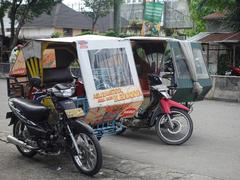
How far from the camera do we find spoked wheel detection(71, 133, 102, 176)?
5.72 metres

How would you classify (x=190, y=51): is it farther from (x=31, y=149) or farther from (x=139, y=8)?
(x=139, y=8)

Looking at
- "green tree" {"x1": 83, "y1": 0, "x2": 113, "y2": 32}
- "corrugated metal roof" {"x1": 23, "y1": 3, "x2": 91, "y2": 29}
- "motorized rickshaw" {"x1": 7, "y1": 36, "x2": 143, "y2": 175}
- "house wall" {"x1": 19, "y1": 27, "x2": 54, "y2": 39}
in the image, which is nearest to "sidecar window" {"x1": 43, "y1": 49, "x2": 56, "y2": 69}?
"motorized rickshaw" {"x1": 7, "y1": 36, "x2": 143, "y2": 175}

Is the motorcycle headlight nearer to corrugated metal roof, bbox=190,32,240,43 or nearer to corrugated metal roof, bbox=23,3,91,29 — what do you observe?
corrugated metal roof, bbox=190,32,240,43

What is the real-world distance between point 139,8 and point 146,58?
35.3m

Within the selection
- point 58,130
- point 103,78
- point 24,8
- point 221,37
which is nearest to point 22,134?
point 58,130

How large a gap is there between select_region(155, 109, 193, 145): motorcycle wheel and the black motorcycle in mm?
2097

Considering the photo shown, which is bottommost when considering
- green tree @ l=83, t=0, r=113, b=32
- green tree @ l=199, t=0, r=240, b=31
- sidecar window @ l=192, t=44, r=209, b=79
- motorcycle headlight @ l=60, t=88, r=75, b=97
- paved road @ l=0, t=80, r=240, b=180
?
paved road @ l=0, t=80, r=240, b=180

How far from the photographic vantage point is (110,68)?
6.40 meters

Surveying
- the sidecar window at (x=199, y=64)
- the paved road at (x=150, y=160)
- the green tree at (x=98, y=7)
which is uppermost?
the green tree at (x=98, y=7)

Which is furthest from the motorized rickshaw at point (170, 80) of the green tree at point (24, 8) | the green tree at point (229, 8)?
the green tree at point (24, 8)

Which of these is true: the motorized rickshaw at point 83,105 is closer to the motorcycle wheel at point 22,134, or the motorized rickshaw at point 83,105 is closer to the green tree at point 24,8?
the motorcycle wheel at point 22,134

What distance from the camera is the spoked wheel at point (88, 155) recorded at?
5.72 meters

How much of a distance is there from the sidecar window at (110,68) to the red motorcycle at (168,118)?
54.5 inches

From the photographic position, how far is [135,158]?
6895 mm
